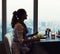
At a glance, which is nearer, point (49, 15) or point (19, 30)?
point (19, 30)

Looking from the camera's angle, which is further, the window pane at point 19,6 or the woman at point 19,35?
the window pane at point 19,6

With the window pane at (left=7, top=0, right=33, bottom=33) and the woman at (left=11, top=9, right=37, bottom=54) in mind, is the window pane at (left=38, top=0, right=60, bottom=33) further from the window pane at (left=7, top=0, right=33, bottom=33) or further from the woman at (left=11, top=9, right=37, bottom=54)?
the woman at (left=11, top=9, right=37, bottom=54)

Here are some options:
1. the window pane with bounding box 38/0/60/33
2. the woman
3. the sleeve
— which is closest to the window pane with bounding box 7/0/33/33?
the window pane with bounding box 38/0/60/33

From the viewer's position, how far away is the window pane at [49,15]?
3.83 metres

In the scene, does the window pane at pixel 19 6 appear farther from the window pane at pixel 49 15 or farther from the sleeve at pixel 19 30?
the sleeve at pixel 19 30

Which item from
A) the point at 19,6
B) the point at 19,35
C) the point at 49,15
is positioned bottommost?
the point at 19,35

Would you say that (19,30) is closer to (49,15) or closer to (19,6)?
(19,6)

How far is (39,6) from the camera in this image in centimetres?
383

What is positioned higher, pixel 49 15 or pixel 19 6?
pixel 19 6

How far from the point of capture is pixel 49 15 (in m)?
3.84

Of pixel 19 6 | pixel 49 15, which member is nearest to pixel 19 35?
pixel 19 6

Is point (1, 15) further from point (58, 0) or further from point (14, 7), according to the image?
point (58, 0)

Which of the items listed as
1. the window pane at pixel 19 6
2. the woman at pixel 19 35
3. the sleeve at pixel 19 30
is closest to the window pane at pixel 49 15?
the window pane at pixel 19 6

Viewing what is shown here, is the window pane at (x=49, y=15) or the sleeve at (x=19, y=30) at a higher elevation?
the window pane at (x=49, y=15)
